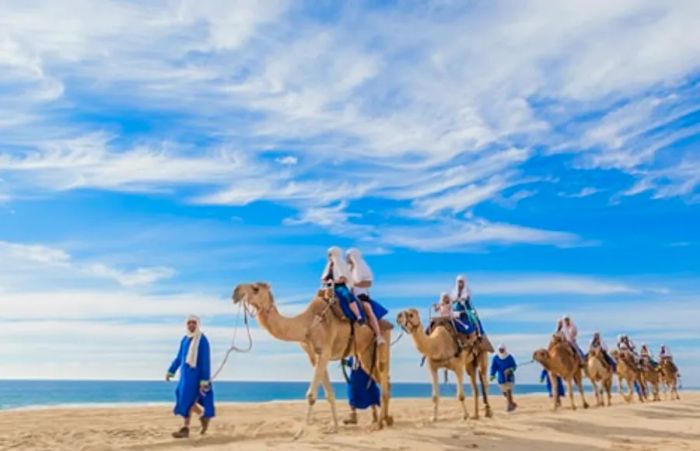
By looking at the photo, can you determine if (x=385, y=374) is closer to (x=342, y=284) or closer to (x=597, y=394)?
(x=342, y=284)

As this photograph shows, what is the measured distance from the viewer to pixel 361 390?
15.3m

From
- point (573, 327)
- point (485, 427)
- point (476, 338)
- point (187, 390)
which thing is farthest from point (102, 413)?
point (573, 327)

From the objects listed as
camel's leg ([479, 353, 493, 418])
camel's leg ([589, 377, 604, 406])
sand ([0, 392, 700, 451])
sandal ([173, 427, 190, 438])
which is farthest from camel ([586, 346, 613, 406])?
sandal ([173, 427, 190, 438])

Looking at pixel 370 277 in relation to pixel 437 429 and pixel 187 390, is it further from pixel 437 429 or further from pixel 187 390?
pixel 187 390

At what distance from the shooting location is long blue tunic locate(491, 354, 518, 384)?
2495 centimetres

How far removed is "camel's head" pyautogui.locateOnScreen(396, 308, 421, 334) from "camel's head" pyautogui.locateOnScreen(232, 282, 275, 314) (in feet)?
15.8

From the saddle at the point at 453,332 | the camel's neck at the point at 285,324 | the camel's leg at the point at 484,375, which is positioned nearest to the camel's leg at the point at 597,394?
the camel's leg at the point at 484,375

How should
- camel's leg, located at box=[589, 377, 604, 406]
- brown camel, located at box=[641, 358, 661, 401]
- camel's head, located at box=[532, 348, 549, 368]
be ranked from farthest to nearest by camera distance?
brown camel, located at box=[641, 358, 661, 401], camel's leg, located at box=[589, 377, 604, 406], camel's head, located at box=[532, 348, 549, 368]

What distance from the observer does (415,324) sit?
54.5 ft

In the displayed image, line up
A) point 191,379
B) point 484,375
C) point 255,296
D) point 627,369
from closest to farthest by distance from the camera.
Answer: point 255,296 < point 191,379 < point 484,375 < point 627,369

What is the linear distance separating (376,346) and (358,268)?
60.6 inches

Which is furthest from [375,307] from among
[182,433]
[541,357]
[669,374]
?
[669,374]

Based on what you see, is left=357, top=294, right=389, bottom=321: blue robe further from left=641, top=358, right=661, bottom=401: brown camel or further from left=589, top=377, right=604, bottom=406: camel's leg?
left=641, top=358, right=661, bottom=401: brown camel

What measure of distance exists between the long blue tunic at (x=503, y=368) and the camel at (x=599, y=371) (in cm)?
432
